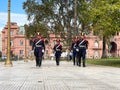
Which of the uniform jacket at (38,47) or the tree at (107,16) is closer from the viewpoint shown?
the uniform jacket at (38,47)

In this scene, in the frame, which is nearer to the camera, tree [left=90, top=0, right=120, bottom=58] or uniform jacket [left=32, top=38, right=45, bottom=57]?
uniform jacket [left=32, top=38, right=45, bottom=57]

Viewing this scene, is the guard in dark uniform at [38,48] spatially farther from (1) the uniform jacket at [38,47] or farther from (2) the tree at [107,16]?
(2) the tree at [107,16]

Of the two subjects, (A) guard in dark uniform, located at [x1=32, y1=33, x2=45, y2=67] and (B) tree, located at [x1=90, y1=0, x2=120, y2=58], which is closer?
(A) guard in dark uniform, located at [x1=32, y1=33, x2=45, y2=67]

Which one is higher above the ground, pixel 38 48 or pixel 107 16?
pixel 107 16

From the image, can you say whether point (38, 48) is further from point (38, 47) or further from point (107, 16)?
point (107, 16)

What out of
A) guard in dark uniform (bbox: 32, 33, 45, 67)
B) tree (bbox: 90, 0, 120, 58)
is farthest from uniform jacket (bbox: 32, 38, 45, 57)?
tree (bbox: 90, 0, 120, 58)

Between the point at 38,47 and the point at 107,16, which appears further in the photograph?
the point at 107,16

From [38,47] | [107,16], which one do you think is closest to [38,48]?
[38,47]

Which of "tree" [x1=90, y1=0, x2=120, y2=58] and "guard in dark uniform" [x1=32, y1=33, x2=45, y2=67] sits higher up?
"tree" [x1=90, y1=0, x2=120, y2=58]

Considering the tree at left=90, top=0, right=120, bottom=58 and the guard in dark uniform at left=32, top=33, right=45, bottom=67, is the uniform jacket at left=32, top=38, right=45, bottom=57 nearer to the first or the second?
the guard in dark uniform at left=32, top=33, right=45, bottom=67

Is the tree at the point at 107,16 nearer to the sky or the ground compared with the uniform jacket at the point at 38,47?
nearer to the sky

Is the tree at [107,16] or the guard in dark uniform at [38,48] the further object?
the tree at [107,16]

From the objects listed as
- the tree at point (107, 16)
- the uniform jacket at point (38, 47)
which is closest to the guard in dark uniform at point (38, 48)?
the uniform jacket at point (38, 47)

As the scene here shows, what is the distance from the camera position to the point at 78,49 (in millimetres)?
33094
